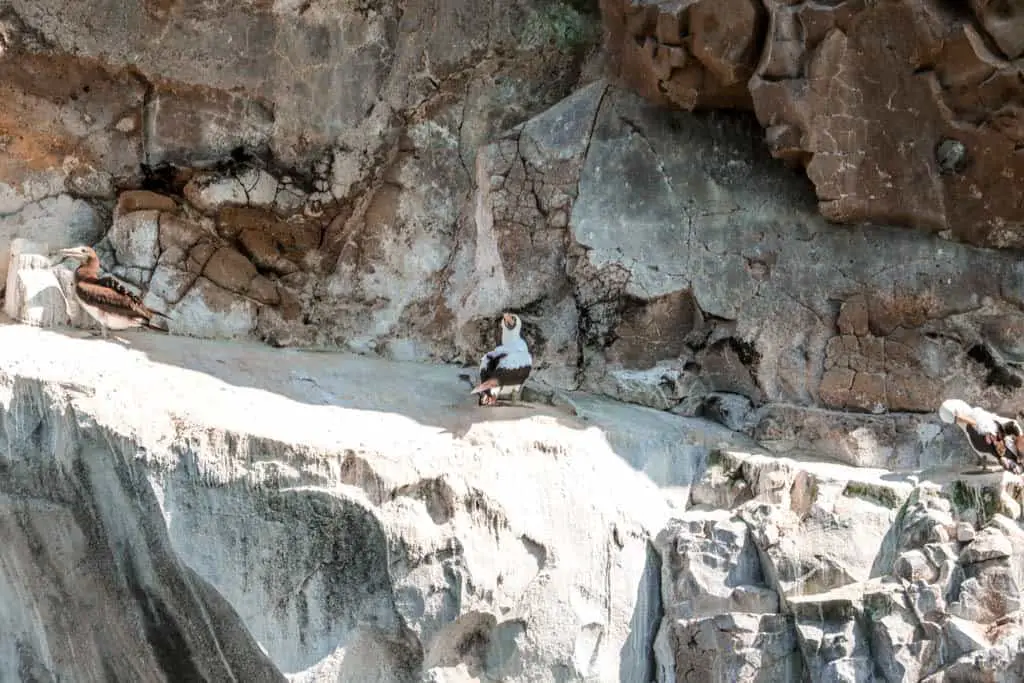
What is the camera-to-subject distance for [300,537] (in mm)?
7637

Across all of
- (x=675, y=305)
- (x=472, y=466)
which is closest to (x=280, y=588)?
(x=472, y=466)

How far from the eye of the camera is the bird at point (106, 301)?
8938mm

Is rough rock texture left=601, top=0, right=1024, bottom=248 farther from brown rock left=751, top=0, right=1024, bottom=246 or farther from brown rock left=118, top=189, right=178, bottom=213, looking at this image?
brown rock left=118, top=189, right=178, bottom=213

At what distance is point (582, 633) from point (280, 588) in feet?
Result: 4.83

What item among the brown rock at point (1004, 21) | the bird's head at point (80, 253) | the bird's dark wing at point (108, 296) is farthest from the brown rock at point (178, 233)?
the brown rock at point (1004, 21)

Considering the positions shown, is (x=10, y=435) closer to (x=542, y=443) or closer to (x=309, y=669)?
(x=309, y=669)

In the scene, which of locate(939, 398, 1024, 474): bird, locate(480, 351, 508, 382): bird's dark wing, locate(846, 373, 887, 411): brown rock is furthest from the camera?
locate(846, 373, 887, 411): brown rock

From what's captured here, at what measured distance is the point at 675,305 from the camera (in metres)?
9.36

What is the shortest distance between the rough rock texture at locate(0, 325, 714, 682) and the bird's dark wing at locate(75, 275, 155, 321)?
582 millimetres

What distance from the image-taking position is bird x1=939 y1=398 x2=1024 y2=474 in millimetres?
8102

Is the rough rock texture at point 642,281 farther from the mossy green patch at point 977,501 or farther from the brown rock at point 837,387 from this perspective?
the mossy green patch at point 977,501

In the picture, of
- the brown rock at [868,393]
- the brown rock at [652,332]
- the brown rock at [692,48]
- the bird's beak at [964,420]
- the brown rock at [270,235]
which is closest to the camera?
the bird's beak at [964,420]

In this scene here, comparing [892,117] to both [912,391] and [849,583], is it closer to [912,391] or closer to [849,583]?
[912,391]

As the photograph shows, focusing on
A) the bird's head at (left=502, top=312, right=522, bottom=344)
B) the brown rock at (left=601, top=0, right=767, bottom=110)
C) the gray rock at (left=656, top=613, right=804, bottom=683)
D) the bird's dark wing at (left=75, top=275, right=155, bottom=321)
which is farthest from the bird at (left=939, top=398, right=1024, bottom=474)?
the bird's dark wing at (left=75, top=275, right=155, bottom=321)
